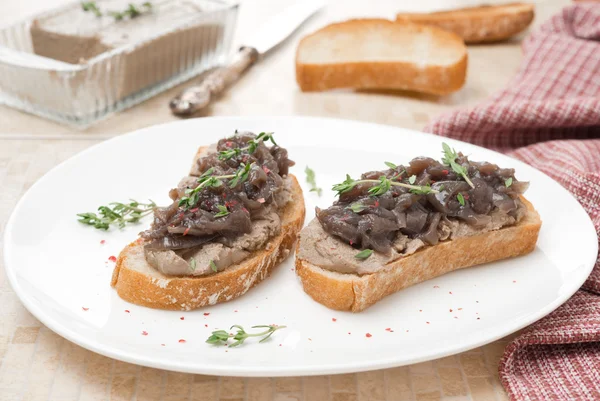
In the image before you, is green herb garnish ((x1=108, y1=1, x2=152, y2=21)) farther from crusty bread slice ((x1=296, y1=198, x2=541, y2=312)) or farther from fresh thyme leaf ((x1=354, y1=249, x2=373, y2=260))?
fresh thyme leaf ((x1=354, y1=249, x2=373, y2=260))

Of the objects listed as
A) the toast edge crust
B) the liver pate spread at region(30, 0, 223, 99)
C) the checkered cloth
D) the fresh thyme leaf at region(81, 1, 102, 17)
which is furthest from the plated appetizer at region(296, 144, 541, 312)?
the fresh thyme leaf at region(81, 1, 102, 17)

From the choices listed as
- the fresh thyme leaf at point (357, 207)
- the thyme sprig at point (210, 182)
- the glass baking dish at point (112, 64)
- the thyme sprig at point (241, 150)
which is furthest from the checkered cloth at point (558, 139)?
the glass baking dish at point (112, 64)

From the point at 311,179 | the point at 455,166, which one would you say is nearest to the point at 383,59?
the point at 311,179

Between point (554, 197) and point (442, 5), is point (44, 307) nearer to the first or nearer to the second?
point (554, 197)

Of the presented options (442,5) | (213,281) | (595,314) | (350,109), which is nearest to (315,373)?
(213,281)

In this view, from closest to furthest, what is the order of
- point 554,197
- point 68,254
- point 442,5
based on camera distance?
point 68,254, point 554,197, point 442,5

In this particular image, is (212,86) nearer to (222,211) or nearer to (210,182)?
(210,182)
